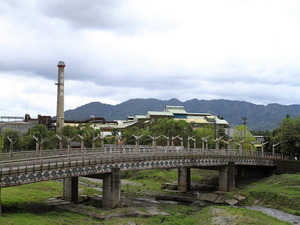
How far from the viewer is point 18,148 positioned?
10244cm

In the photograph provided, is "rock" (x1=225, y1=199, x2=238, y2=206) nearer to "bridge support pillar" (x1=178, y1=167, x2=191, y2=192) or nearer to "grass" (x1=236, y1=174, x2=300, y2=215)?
"grass" (x1=236, y1=174, x2=300, y2=215)

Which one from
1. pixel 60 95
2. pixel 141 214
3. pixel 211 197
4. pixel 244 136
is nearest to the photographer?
pixel 141 214

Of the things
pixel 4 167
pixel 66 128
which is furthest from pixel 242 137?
pixel 4 167

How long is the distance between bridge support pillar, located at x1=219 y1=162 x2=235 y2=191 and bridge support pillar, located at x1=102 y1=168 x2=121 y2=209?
1211 inches

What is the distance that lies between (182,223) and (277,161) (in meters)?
51.6

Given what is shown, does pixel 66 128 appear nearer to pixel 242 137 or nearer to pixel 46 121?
pixel 46 121

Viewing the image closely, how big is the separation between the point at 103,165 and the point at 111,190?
13.1 ft

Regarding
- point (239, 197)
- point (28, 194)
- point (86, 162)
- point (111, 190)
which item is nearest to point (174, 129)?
point (239, 197)

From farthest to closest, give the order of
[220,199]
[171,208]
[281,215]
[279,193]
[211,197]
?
[211,197] → [220,199] → [279,193] → [171,208] → [281,215]

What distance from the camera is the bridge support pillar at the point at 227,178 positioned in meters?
76.3

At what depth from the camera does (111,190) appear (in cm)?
5338

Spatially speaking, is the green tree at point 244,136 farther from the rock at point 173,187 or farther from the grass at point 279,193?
the rock at point 173,187

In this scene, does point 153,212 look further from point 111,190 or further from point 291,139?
point 291,139

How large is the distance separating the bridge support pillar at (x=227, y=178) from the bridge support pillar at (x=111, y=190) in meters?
30.8
